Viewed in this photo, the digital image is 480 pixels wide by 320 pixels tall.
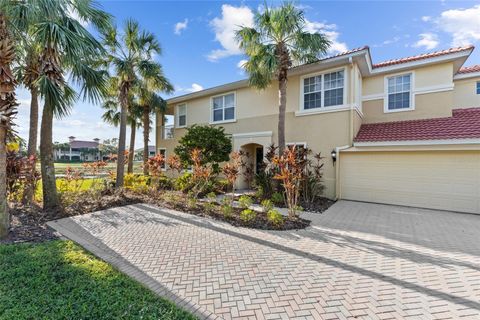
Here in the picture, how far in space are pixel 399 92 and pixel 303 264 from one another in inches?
468

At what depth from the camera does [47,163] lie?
8336mm

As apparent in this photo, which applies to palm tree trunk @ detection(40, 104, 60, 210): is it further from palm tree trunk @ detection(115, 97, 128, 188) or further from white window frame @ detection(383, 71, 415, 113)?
white window frame @ detection(383, 71, 415, 113)

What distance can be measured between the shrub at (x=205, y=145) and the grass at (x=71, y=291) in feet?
26.5

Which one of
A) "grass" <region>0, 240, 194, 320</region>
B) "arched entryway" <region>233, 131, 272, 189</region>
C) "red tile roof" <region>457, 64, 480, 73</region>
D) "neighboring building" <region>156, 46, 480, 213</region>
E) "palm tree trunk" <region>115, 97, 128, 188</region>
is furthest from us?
"arched entryway" <region>233, 131, 272, 189</region>

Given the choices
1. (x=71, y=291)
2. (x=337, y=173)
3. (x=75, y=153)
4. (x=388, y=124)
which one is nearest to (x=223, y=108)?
(x=337, y=173)

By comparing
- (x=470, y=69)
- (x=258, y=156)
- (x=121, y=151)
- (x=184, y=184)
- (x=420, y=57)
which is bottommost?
(x=184, y=184)

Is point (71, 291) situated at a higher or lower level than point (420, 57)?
lower

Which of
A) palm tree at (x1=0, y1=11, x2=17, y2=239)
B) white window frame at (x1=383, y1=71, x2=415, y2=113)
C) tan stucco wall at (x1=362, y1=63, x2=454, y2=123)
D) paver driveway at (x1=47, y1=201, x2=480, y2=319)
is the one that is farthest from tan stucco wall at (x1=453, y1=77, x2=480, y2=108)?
palm tree at (x1=0, y1=11, x2=17, y2=239)

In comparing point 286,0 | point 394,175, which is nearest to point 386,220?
point 394,175

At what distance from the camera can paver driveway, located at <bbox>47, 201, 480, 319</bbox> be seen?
3.33 metres

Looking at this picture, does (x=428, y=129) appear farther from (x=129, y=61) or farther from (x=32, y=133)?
(x=32, y=133)

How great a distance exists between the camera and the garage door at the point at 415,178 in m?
9.08

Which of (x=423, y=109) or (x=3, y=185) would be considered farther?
(x=423, y=109)

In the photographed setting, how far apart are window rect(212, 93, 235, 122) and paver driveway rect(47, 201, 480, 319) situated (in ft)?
30.6
